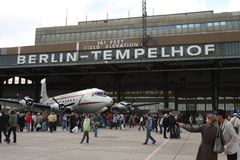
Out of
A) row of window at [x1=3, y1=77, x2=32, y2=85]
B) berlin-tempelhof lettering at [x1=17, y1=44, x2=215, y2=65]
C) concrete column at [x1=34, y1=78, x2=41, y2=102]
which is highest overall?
berlin-tempelhof lettering at [x1=17, y1=44, x2=215, y2=65]

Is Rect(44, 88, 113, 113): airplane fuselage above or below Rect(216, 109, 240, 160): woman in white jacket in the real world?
above

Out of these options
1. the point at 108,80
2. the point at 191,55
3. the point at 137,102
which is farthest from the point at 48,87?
the point at 191,55

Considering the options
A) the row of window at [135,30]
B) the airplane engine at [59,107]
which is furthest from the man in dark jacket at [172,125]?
the row of window at [135,30]

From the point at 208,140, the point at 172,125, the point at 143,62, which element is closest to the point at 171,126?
the point at 172,125

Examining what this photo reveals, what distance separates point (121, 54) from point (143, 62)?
3.08 meters

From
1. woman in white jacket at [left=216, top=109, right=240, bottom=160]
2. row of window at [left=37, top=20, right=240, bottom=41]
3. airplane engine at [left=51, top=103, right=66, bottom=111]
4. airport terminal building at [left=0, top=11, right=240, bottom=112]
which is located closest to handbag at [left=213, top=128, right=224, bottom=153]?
woman in white jacket at [left=216, top=109, right=240, bottom=160]

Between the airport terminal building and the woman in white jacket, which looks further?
the airport terminal building

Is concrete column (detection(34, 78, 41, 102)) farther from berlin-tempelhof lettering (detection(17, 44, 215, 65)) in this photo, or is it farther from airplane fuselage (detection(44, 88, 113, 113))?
airplane fuselage (detection(44, 88, 113, 113))

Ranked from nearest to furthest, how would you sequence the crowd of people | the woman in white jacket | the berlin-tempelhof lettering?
the crowd of people < the woman in white jacket < the berlin-tempelhof lettering

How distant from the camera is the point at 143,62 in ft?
137

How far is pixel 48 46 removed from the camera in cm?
6312

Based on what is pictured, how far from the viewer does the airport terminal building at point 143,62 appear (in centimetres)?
4150

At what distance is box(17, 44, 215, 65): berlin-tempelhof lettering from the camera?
131 ft

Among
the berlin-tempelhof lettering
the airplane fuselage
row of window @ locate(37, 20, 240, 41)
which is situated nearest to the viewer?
the airplane fuselage
